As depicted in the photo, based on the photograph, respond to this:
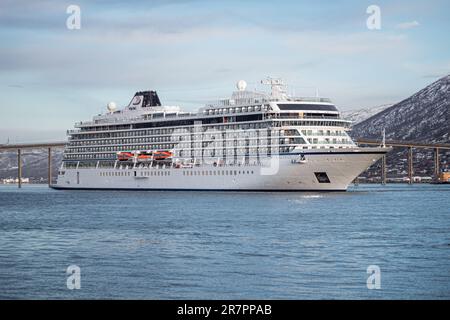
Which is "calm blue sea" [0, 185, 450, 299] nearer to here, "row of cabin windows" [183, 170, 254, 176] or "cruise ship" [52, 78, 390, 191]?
"cruise ship" [52, 78, 390, 191]

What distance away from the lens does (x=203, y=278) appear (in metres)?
26.4

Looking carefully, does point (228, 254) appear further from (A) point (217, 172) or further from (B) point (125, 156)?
(B) point (125, 156)

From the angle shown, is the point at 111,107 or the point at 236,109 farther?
the point at 111,107

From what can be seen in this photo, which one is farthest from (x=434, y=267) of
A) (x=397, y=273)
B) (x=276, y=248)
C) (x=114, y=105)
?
(x=114, y=105)

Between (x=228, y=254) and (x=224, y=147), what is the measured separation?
5736cm

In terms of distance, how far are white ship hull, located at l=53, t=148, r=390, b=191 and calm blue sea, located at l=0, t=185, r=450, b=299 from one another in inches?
890

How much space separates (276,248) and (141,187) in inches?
2632

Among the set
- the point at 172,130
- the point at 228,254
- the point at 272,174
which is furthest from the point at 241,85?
the point at 228,254

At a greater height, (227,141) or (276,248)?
(227,141)

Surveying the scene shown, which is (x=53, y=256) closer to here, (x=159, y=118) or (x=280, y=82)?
(x=280, y=82)

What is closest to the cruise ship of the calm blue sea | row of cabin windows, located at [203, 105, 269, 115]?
row of cabin windows, located at [203, 105, 269, 115]

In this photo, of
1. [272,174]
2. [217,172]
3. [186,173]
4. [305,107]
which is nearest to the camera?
[272,174]

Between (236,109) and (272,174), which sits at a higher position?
(236,109)

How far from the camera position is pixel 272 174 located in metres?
81.7
